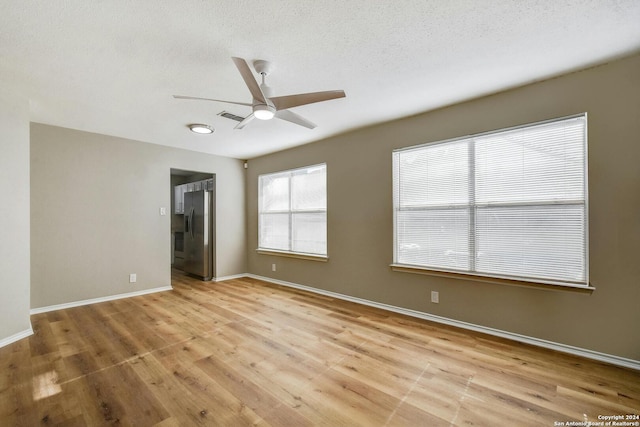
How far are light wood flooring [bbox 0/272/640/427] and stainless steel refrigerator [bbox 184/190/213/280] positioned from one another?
2.24 meters

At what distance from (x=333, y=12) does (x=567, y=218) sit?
268cm

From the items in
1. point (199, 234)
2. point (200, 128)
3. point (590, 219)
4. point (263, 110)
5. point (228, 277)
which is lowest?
point (228, 277)

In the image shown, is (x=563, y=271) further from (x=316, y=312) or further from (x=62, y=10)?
(x=62, y=10)

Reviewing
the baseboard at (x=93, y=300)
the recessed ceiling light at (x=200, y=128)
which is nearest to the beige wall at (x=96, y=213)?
the baseboard at (x=93, y=300)

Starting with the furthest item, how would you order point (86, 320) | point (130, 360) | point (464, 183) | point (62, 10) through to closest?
point (86, 320)
point (464, 183)
point (130, 360)
point (62, 10)

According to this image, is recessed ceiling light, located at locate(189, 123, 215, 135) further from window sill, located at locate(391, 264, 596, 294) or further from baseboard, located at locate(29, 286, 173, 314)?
window sill, located at locate(391, 264, 596, 294)

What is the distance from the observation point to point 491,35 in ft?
6.47

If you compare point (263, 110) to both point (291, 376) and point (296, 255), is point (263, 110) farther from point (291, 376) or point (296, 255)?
point (296, 255)

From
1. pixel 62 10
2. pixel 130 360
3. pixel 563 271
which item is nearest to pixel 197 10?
pixel 62 10

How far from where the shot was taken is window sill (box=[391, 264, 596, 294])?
7.89ft

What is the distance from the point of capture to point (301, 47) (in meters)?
2.09

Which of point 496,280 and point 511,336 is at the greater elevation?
point 496,280

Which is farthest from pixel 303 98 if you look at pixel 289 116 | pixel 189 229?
pixel 189 229

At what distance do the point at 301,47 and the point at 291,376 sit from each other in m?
2.57
